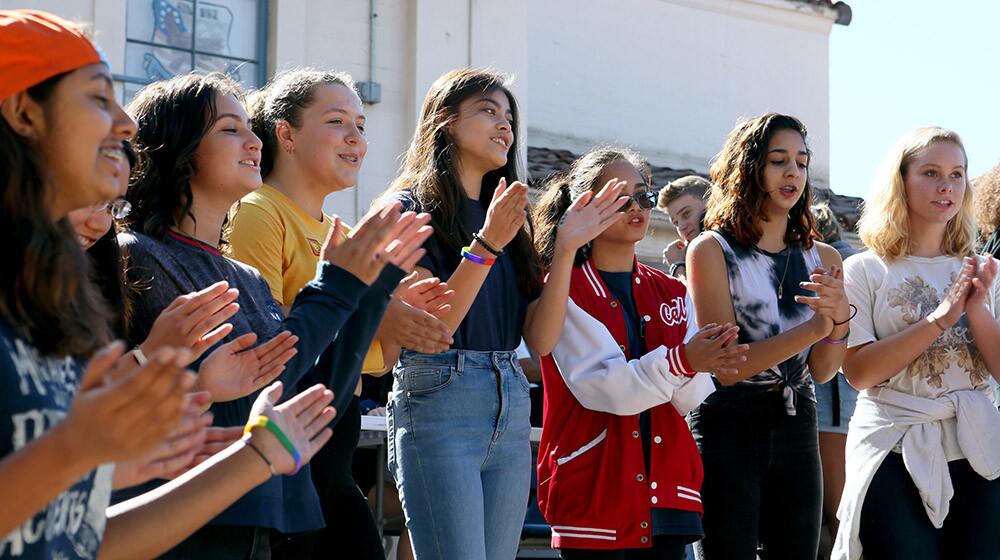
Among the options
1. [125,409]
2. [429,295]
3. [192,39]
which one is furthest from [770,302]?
[192,39]

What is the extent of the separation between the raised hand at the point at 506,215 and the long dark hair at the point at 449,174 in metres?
0.32

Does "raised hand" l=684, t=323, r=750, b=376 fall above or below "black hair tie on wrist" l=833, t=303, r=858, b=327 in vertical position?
below

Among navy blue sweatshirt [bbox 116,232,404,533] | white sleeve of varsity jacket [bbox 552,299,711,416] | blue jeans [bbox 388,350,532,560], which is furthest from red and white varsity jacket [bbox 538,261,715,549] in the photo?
navy blue sweatshirt [bbox 116,232,404,533]

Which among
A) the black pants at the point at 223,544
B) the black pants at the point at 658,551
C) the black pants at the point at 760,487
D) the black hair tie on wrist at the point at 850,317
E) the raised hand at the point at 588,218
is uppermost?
the raised hand at the point at 588,218

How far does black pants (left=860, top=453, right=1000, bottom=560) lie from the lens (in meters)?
4.57

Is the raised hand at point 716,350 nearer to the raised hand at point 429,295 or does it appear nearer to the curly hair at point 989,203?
the raised hand at point 429,295

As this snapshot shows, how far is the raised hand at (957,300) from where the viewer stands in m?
4.73

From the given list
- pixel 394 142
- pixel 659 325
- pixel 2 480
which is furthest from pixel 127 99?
pixel 2 480

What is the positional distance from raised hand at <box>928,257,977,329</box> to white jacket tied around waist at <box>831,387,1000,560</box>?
0.30 metres

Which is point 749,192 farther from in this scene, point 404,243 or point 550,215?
point 404,243

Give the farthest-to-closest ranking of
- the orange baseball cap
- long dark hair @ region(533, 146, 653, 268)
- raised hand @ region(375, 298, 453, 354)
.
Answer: long dark hair @ region(533, 146, 653, 268), raised hand @ region(375, 298, 453, 354), the orange baseball cap

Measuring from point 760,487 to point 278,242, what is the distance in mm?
1888

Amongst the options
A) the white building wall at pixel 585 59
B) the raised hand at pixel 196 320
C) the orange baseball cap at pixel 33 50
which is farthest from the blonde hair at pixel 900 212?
the white building wall at pixel 585 59

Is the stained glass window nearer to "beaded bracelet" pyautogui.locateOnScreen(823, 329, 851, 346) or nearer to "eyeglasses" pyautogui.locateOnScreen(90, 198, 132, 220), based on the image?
"beaded bracelet" pyautogui.locateOnScreen(823, 329, 851, 346)
